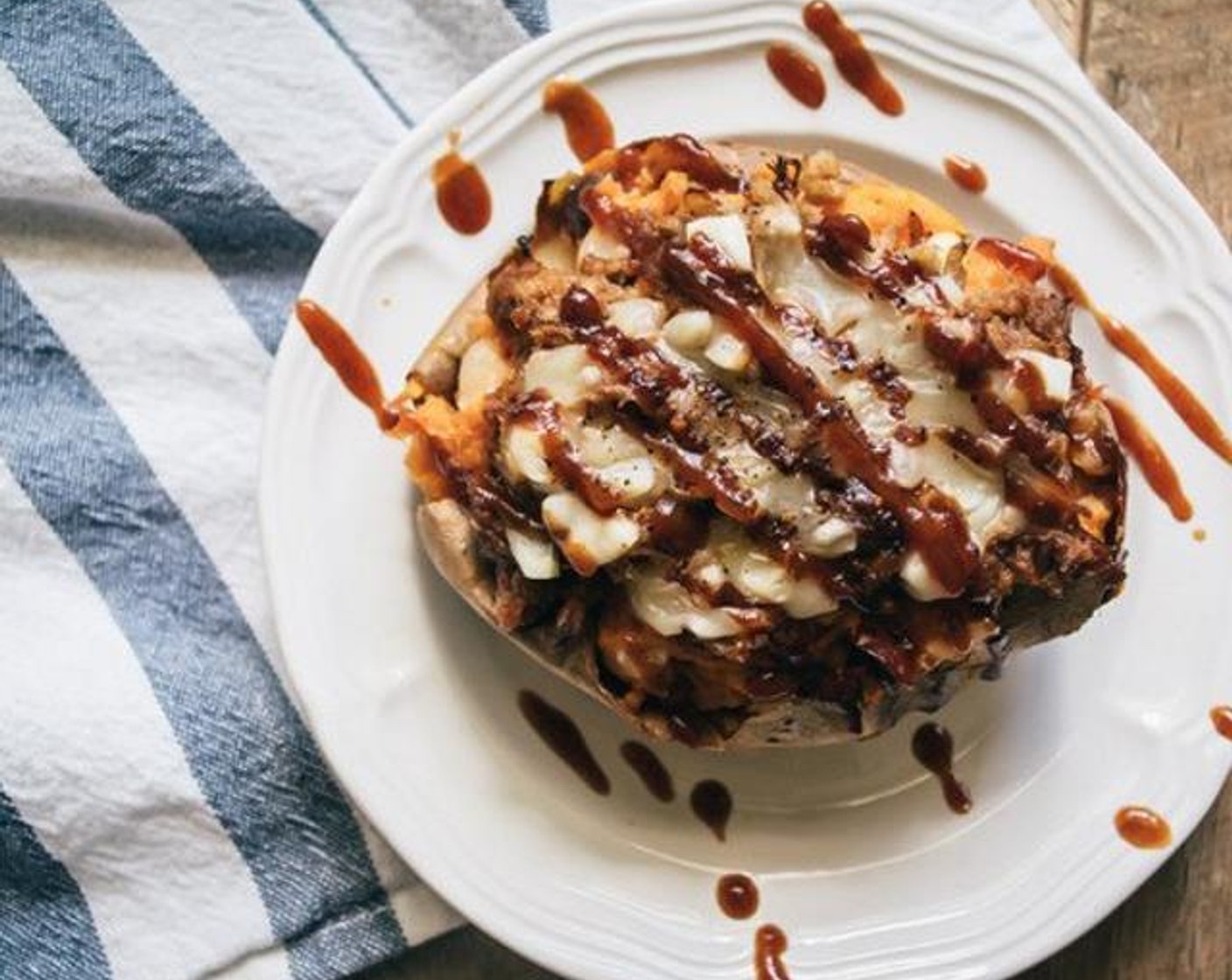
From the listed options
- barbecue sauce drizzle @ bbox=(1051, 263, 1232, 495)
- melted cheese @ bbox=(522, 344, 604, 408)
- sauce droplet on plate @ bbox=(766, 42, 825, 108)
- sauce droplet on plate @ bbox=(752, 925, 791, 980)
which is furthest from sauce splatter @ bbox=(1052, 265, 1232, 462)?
sauce droplet on plate @ bbox=(752, 925, 791, 980)

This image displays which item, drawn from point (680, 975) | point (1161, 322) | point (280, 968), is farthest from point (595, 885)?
point (1161, 322)

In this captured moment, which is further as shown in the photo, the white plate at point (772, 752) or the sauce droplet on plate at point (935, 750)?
the sauce droplet on plate at point (935, 750)

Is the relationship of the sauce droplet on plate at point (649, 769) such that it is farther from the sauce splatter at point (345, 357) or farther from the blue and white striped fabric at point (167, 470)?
the sauce splatter at point (345, 357)

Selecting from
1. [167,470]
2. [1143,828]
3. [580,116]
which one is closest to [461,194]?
[580,116]

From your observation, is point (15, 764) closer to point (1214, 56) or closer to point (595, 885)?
point (595, 885)

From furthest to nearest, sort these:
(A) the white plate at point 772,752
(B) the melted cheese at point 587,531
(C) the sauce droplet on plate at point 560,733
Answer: (C) the sauce droplet on plate at point 560,733, (A) the white plate at point 772,752, (B) the melted cheese at point 587,531

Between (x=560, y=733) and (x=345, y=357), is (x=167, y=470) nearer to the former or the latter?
(x=345, y=357)

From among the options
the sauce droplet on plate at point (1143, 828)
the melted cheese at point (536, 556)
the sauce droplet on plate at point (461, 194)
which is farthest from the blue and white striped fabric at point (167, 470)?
the sauce droplet on plate at point (1143, 828)
